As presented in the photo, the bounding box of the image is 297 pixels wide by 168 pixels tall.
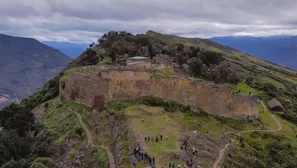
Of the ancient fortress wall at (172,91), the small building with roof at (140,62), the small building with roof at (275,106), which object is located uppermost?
the small building with roof at (140,62)

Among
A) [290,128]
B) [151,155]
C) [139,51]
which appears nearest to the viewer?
[151,155]

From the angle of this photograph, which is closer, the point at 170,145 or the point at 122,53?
the point at 170,145

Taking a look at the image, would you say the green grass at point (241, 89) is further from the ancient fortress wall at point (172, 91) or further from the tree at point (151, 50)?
the tree at point (151, 50)

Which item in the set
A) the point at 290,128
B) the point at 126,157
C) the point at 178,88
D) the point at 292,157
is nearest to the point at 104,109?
the point at 178,88

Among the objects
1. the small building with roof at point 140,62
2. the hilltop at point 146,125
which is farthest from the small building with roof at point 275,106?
the small building with roof at point 140,62

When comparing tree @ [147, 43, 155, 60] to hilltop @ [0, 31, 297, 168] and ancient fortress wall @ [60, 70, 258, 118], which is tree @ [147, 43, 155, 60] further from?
ancient fortress wall @ [60, 70, 258, 118]

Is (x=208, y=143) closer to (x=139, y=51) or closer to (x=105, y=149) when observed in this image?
(x=105, y=149)

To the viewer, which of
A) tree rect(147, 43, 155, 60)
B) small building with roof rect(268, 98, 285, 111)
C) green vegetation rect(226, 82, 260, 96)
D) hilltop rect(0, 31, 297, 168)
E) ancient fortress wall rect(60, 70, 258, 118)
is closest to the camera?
hilltop rect(0, 31, 297, 168)

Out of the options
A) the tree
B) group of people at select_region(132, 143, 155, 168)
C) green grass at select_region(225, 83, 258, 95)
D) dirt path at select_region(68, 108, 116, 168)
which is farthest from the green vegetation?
group of people at select_region(132, 143, 155, 168)
